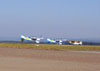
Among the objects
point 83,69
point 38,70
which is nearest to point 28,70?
point 38,70

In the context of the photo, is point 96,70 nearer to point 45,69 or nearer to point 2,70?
point 45,69

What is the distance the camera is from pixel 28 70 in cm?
1552

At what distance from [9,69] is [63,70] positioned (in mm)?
2917

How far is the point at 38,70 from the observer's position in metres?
15.7

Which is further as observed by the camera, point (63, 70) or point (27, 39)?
point (27, 39)

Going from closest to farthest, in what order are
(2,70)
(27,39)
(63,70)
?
(2,70), (63,70), (27,39)

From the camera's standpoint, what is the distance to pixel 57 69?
54.3ft

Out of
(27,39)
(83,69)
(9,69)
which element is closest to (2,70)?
(9,69)

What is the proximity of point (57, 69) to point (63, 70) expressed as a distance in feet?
1.69

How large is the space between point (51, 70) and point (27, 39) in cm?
7796

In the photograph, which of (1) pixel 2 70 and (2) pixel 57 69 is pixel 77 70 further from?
(1) pixel 2 70

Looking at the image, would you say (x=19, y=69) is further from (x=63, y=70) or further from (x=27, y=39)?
(x=27, y=39)

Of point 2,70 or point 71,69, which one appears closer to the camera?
point 2,70

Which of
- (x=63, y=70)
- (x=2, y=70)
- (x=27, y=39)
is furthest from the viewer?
(x=27, y=39)
